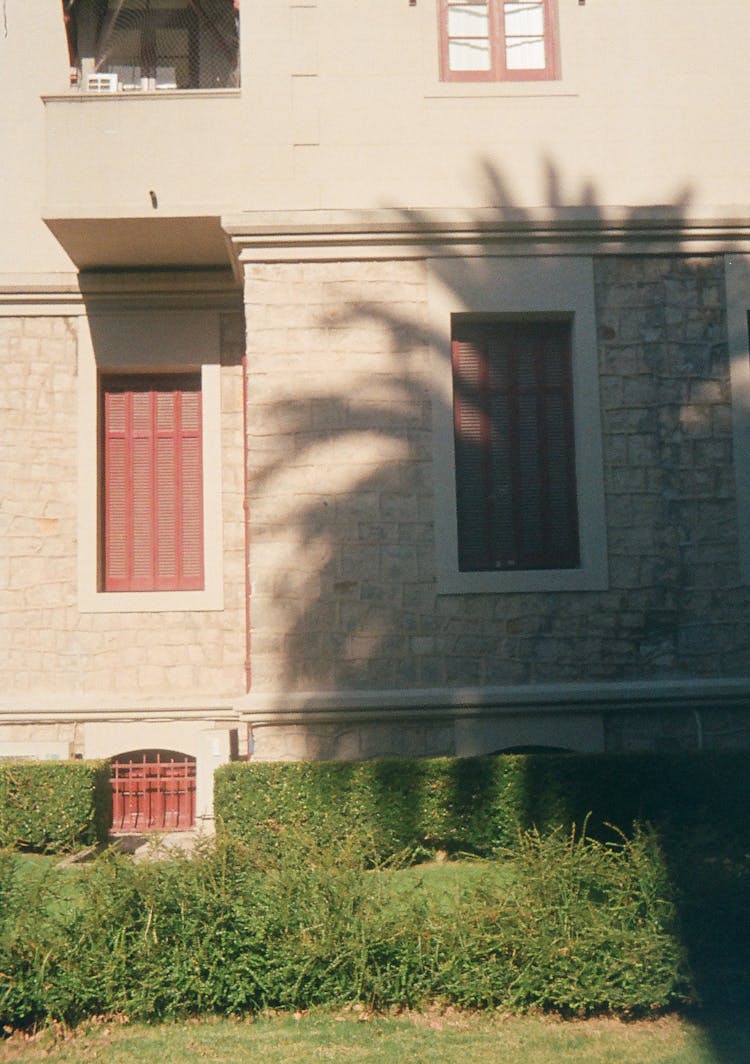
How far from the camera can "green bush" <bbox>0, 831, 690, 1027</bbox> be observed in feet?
23.1

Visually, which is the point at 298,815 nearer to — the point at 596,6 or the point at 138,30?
the point at 596,6

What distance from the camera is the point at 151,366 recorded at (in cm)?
1487

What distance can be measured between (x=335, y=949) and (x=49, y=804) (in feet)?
19.6

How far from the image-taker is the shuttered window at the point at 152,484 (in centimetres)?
1484

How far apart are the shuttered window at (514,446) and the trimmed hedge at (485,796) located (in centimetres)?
243

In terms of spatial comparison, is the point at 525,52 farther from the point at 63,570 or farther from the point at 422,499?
the point at 63,570

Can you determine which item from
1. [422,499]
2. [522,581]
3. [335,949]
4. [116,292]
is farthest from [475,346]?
[335,949]

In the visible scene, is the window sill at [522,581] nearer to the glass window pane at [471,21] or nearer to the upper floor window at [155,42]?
the glass window pane at [471,21]

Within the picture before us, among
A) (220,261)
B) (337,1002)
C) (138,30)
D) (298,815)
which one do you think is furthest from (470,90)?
(337,1002)

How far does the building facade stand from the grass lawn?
16.2ft

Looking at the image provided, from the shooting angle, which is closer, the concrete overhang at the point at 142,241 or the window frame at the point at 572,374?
the window frame at the point at 572,374

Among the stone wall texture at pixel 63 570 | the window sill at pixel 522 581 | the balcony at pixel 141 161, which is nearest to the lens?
the window sill at pixel 522 581

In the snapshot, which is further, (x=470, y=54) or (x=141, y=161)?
(x=470, y=54)

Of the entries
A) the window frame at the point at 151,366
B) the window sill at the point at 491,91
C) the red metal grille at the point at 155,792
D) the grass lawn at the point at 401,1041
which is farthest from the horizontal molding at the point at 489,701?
the window sill at the point at 491,91
